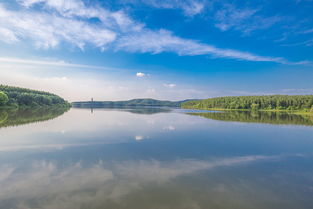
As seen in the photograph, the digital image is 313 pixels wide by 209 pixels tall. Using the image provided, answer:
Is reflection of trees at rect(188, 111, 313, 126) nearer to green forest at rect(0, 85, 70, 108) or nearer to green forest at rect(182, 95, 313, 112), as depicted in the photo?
green forest at rect(182, 95, 313, 112)

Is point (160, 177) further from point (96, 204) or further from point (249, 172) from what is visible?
point (249, 172)

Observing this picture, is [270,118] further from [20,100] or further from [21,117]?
[20,100]

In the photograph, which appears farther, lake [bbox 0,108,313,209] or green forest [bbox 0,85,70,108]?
green forest [bbox 0,85,70,108]

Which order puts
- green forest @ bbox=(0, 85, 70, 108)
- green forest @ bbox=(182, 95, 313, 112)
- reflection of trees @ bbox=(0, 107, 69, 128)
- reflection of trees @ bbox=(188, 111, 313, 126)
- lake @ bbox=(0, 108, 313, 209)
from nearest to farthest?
lake @ bbox=(0, 108, 313, 209), reflection of trees @ bbox=(0, 107, 69, 128), reflection of trees @ bbox=(188, 111, 313, 126), green forest @ bbox=(0, 85, 70, 108), green forest @ bbox=(182, 95, 313, 112)

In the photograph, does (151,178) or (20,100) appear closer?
(151,178)

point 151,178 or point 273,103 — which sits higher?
point 273,103

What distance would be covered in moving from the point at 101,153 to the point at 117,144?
2.51m

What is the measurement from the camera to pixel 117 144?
1337 centimetres

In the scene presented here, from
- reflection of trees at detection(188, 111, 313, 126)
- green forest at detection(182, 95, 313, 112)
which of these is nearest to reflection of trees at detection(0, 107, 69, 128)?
reflection of trees at detection(188, 111, 313, 126)

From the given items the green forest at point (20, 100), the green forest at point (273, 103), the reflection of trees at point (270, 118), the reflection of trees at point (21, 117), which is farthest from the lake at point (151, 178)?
the green forest at point (273, 103)

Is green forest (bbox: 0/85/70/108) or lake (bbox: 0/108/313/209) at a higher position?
green forest (bbox: 0/85/70/108)

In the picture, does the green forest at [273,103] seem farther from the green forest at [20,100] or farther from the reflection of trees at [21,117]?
the green forest at [20,100]

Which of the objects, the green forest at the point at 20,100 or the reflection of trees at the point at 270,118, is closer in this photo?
the reflection of trees at the point at 270,118

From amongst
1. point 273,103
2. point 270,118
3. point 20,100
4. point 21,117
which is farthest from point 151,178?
point 273,103
